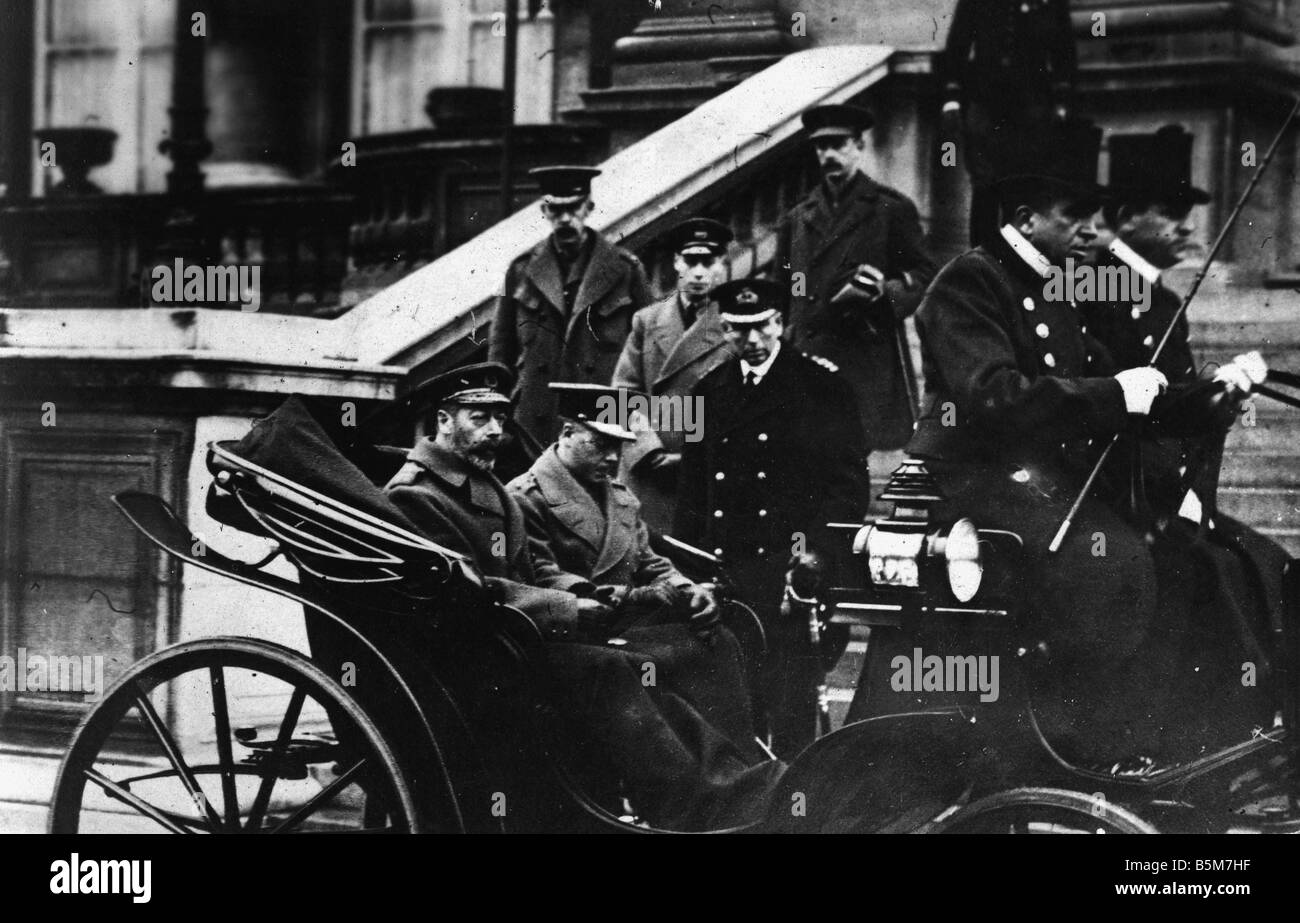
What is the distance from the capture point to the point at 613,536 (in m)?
7.02

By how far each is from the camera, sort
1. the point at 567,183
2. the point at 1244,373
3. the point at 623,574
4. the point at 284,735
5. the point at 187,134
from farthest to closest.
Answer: the point at 187,134 < the point at 567,183 < the point at 623,574 < the point at 1244,373 < the point at 284,735

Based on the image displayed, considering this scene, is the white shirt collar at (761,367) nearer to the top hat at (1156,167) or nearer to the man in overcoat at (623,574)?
the man in overcoat at (623,574)

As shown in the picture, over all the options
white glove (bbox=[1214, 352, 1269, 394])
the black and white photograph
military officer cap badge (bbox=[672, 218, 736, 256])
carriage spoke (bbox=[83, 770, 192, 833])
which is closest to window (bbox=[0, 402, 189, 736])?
the black and white photograph

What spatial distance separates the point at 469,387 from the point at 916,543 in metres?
1.79

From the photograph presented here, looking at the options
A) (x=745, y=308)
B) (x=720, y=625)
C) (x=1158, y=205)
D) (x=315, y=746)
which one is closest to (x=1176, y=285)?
(x=1158, y=205)

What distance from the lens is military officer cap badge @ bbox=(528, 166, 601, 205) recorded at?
24.0 feet

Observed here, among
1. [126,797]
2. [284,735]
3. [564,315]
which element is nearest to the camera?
[284,735]

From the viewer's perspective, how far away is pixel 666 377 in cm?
713

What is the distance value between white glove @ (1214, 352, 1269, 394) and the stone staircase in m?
0.11

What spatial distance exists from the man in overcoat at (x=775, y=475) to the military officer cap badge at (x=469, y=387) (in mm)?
745

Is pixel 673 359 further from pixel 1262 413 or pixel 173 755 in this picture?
pixel 173 755

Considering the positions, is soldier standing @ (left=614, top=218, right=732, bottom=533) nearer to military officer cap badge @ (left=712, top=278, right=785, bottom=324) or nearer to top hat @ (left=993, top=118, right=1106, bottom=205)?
military officer cap badge @ (left=712, top=278, right=785, bottom=324)

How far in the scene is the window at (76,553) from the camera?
7.25 metres

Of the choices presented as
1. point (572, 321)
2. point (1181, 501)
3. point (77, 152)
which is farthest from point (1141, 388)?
point (77, 152)
